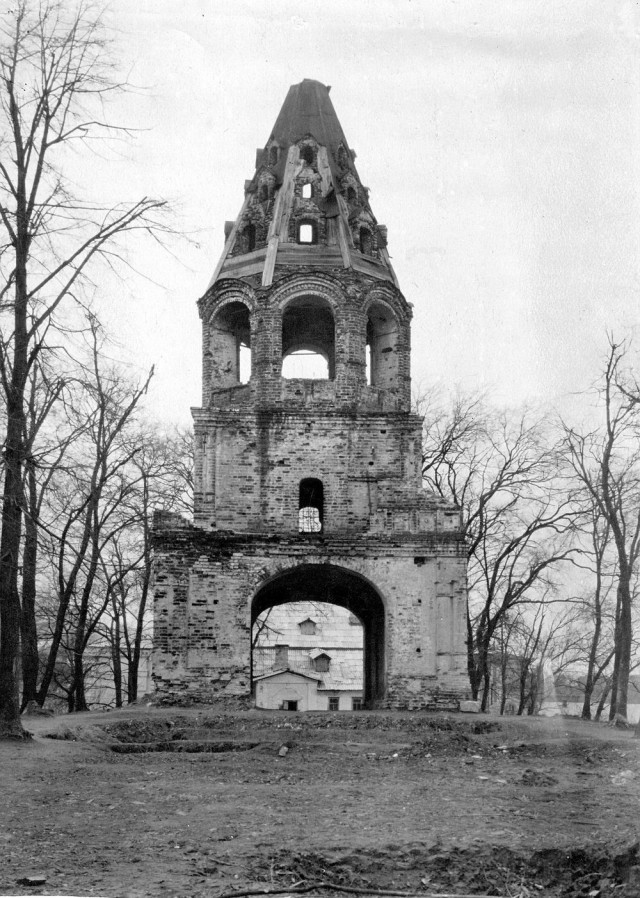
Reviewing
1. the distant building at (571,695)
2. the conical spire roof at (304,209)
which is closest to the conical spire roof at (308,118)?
the conical spire roof at (304,209)

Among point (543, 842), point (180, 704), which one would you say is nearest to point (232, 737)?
point (180, 704)

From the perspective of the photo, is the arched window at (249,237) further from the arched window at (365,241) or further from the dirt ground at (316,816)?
the dirt ground at (316,816)

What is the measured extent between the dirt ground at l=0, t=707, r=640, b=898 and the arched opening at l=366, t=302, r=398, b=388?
9.95 metres

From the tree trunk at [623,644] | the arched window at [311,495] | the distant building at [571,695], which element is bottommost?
the distant building at [571,695]

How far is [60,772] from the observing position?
10836 mm

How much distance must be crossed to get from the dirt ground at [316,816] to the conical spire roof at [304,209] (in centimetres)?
1172

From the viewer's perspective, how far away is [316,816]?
8664 millimetres

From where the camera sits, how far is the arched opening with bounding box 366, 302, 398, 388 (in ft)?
74.6

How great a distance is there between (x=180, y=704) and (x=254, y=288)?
9116 millimetres

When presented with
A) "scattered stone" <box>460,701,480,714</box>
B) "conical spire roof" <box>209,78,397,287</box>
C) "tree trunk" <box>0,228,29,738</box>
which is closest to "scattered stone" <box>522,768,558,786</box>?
"tree trunk" <box>0,228,29,738</box>

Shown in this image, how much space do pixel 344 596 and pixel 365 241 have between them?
851 cm

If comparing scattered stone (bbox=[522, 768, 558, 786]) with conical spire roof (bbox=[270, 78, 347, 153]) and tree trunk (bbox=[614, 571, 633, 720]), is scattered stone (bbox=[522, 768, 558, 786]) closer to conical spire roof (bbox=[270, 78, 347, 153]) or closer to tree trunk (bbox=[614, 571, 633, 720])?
tree trunk (bbox=[614, 571, 633, 720])

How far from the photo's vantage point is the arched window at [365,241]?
23562mm

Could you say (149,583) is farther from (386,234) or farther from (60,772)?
(60,772)
